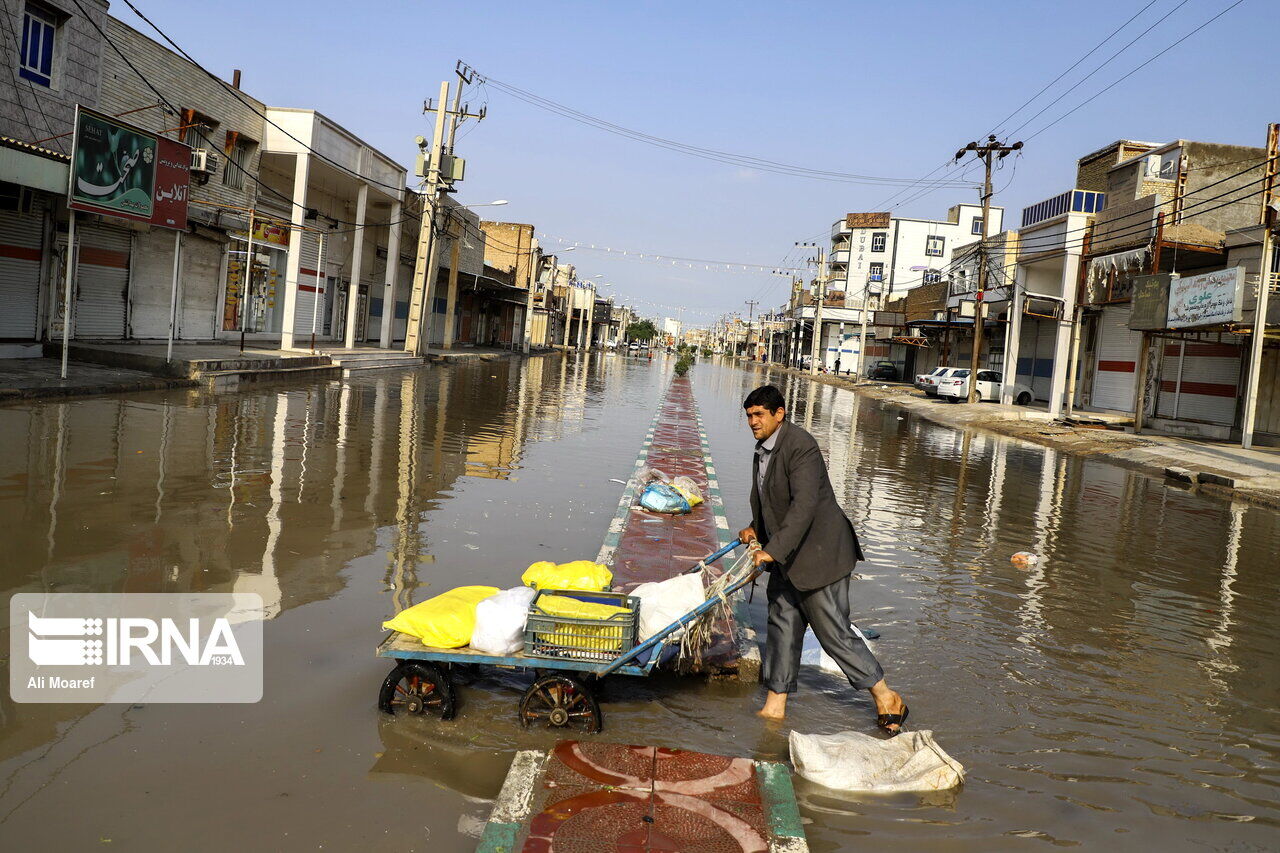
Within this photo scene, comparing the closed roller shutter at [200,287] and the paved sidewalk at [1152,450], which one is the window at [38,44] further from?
the paved sidewalk at [1152,450]

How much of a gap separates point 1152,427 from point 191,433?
25334mm

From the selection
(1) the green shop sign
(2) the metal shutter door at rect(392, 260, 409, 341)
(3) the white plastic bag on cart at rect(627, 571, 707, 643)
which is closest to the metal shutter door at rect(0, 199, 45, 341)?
(1) the green shop sign

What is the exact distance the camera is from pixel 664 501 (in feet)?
30.7

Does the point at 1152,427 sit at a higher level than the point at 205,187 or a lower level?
lower

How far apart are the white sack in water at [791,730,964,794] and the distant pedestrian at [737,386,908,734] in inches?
19.2

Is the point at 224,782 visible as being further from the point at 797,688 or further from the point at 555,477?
the point at 555,477

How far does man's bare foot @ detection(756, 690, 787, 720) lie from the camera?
16.0 ft

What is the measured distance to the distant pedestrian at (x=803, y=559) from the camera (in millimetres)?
4785

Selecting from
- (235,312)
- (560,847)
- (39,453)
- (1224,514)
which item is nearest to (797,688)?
(560,847)

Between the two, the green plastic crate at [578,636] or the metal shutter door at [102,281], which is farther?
the metal shutter door at [102,281]

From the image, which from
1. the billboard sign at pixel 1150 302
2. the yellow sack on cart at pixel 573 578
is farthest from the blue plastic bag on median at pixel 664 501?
the billboard sign at pixel 1150 302

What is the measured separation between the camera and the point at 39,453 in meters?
9.80

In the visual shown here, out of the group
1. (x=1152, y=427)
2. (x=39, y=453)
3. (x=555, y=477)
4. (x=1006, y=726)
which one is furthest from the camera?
(x=1152, y=427)

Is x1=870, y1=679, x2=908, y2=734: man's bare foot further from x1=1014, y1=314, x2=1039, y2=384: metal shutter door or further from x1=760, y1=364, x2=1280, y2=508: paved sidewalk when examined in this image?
x1=1014, y1=314, x2=1039, y2=384: metal shutter door
